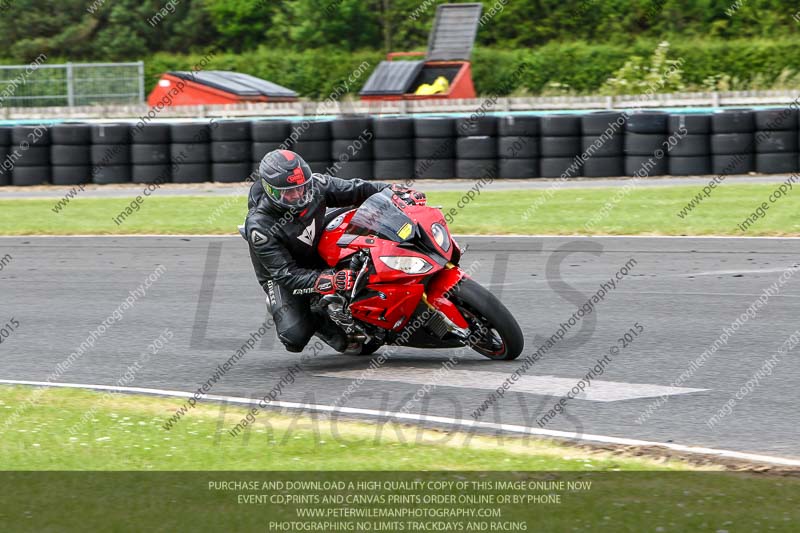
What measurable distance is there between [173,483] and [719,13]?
42.2 m

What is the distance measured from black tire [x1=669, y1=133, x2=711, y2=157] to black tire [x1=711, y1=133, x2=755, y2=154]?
109 millimetres

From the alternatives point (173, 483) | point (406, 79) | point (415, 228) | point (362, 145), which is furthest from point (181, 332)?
point (406, 79)

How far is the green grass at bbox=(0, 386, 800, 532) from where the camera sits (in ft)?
16.1

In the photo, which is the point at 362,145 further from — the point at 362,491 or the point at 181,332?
the point at 362,491

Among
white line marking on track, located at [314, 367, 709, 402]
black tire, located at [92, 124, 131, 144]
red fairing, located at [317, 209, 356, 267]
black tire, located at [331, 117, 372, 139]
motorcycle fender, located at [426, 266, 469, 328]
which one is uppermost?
red fairing, located at [317, 209, 356, 267]

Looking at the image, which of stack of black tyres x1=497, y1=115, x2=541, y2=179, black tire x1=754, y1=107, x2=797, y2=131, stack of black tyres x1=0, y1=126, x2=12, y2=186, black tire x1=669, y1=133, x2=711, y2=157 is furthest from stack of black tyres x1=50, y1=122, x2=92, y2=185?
black tire x1=754, y1=107, x2=797, y2=131

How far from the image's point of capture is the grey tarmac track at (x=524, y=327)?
6.91m

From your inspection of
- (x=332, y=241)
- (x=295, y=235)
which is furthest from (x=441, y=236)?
(x=295, y=235)

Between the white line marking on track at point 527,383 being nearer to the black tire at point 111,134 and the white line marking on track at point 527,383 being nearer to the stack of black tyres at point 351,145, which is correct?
the stack of black tyres at point 351,145

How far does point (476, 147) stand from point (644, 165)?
2719mm

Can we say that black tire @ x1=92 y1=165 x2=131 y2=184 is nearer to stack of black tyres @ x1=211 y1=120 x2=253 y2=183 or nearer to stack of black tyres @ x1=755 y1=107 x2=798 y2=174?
stack of black tyres @ x1=211 y1=120 x2=253 y2=183

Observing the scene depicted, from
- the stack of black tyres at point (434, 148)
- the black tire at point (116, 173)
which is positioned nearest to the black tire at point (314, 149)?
the stack of black tyres at point (434, 148)

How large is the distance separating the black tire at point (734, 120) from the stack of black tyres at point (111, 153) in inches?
382

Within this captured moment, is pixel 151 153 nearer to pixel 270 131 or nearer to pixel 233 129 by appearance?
pixel 233 129
